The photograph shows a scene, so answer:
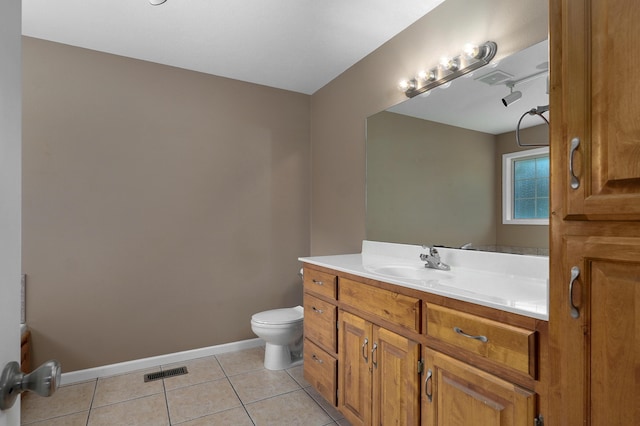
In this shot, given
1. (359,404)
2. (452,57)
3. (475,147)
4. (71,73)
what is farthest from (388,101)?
(71,73)

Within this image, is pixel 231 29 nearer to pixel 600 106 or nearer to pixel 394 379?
pixel 600 106

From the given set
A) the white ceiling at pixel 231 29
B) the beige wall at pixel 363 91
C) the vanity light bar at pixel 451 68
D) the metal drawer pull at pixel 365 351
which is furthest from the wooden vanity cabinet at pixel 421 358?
the white ceiling at pixel 231 29

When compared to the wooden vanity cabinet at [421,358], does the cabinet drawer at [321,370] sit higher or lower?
lower

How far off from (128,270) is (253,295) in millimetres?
1061

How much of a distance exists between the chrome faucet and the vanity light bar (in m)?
1.02

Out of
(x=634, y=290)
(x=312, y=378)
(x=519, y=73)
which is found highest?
(x=519, y=73)

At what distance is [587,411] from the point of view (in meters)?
0.84

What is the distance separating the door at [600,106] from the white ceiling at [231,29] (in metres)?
1.46

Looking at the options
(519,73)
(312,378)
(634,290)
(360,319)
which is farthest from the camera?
(312,378)

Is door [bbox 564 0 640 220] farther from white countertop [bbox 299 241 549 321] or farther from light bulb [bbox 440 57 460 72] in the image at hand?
light bulb [bbox 440 57 460 72]

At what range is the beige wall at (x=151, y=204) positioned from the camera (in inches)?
97.0

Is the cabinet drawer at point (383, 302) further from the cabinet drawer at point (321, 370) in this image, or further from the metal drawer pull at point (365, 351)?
the cabinet drawer at point (321, 370)

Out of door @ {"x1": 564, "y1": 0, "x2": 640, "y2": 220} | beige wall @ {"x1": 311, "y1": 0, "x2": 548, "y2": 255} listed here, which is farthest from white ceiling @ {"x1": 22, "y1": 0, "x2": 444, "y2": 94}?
door @ {"x1": 564, "y1": 0, "x2": 640, "y2": 220}

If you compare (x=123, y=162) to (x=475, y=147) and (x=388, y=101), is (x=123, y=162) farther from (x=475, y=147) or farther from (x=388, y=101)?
(x=475, y=147)
